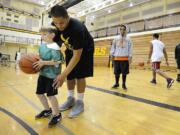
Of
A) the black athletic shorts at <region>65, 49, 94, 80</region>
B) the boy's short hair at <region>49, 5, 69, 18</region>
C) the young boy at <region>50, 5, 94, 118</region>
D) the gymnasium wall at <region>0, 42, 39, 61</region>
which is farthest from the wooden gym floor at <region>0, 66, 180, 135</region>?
the gymnasium wall at <region>0, 42, 39, 61</region>

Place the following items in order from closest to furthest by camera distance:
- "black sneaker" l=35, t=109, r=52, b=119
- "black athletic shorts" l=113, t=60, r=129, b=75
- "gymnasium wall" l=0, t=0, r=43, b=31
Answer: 1. "black sneaker" l=35, t=109, r=52, b=119
2. "black athletic shorts" l=113, t=60, r=129, b=75
3. "gymnasium wall" l=0, t=0, r=43, b=31

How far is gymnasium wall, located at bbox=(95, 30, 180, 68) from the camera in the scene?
489 inches

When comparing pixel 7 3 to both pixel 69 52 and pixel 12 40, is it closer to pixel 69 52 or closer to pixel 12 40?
pixel 12 40

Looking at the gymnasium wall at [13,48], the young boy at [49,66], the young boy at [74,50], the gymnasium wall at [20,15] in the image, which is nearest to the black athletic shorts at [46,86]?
the young boy at [49,66]

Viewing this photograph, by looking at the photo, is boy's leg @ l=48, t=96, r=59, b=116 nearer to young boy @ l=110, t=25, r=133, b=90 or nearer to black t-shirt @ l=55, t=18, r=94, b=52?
black t-shirt @ l=55, t=18, r=94, b=52

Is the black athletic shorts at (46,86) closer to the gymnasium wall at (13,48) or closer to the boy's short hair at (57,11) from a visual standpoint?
the boy's short hair at (57,11)

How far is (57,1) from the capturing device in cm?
1773

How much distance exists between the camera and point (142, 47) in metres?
14.3

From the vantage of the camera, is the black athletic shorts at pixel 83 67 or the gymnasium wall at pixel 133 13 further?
the gymnasium wall at pixel 133 13

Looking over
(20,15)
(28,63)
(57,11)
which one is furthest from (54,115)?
(20,15)

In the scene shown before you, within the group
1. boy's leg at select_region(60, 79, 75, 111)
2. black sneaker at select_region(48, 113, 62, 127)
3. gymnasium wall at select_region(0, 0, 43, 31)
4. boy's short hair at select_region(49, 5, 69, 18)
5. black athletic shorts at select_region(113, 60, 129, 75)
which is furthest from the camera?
gymnasium wall at select_region(0, 0, 43, 31)

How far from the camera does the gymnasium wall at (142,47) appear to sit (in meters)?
12.4

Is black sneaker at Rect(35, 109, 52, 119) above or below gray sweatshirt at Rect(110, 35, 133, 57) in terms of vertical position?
below

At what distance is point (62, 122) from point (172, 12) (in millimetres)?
13754
